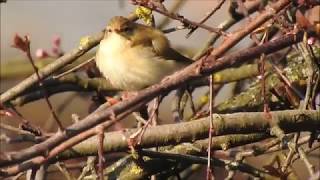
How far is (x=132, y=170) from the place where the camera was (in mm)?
3074

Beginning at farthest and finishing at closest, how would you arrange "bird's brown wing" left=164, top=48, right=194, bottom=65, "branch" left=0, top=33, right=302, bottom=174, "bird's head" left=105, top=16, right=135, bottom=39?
"bird's head" left=105, top=16, right=135, bottom=39, "bird's brown wing" left=164, top=48, right=194, bottom=65, "branch" left=0, top=33, right=302, bottom=174

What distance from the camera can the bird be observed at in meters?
2.98

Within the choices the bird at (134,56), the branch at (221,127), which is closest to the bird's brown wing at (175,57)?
the bird at (134,56)

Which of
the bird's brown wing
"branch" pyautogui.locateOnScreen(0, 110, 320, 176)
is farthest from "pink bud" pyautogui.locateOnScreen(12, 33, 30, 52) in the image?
the bird's brown wing

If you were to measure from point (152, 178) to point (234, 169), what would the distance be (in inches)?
14.3

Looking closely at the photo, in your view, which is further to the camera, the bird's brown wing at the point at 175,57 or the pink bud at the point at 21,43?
the bird's brown wing at the point at 175,57

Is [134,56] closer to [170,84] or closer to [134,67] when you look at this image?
[134,67]

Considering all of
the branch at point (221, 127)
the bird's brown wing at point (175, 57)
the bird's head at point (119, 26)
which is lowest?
the branch at point (221, 127)

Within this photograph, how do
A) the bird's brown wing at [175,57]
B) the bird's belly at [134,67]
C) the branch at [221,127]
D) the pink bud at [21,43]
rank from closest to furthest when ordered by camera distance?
the pink bud at [21,43] → the branch at [221,127] → the bird's belly at [134,67] → the bird's brown wing at [175,57]

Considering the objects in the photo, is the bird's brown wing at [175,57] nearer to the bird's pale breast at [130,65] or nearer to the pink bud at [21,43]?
the bird's pale breast at [130,65]

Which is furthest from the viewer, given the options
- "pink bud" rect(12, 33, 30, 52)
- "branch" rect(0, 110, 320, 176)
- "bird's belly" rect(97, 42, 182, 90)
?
"bird's belly" rect(97, 42, 182, 90)

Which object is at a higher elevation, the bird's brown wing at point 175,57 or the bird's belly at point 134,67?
the bird's brown wing at point 175,57

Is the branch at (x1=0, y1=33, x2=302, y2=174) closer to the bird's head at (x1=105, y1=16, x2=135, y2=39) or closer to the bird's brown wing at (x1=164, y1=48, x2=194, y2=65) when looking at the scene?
the bird's brown wing at (x1=164, y1=48, x2=194, y2=65)

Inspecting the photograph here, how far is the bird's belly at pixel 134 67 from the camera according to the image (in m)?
2.97
